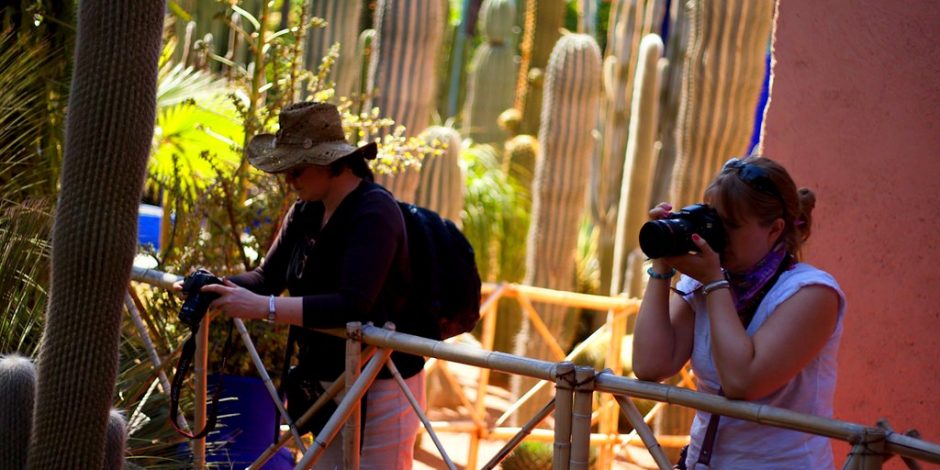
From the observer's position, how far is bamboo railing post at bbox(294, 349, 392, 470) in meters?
2.86

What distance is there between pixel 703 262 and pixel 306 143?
1207 millimetres

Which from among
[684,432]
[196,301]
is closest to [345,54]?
[684,432]

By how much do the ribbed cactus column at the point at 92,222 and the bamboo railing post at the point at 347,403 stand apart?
0.58 meters

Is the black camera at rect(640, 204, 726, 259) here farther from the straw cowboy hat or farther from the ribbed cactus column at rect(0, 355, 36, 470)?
the ribbed cactus column at rect(0, 355, 36, 470)

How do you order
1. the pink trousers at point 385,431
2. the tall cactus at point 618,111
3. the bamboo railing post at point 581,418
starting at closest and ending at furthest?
the bamboo railing post at point 581,418
the pink trousers at point 385,431
the tall cactus at point 618,111

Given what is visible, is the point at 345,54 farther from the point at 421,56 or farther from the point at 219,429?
the point at 219,429

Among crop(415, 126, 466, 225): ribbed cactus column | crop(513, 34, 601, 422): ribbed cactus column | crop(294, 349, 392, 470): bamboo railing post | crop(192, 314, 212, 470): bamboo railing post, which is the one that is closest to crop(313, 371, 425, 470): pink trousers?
crop(294, 349, 392, 470): bamboo railing post

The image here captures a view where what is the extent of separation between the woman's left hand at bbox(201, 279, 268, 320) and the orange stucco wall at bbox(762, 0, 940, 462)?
1970 millimetres

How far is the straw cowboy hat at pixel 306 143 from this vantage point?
298cm

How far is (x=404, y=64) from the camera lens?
25.5 feet

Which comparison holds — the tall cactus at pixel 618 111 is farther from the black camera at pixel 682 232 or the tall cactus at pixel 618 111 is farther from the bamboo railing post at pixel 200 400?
the black camera at pixel 682 232

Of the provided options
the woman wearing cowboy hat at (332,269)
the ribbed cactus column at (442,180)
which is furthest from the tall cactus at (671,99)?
the woman wearing cowboy hat at (332,269)

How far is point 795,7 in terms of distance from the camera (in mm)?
3941

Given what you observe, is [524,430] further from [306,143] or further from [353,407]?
[306,143]
